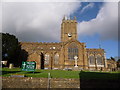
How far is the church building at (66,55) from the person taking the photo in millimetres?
57125

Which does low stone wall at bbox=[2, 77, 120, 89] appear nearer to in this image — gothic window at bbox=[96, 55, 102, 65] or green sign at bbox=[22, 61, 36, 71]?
green sign at bbox=[22, 61, 36, 71]

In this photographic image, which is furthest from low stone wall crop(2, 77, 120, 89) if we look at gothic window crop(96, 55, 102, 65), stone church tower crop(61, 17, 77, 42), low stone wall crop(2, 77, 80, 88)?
stone church tower crop(61, 17, 77, 42)

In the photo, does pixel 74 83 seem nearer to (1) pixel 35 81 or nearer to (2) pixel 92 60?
(1) pixel 35 81

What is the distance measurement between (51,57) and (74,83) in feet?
117

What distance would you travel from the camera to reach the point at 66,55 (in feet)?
193

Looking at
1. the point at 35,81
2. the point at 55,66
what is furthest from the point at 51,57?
the point at 35,81

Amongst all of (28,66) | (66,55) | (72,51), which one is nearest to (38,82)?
(28,66)

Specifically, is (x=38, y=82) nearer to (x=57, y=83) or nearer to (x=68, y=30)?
(x=57, y=83)

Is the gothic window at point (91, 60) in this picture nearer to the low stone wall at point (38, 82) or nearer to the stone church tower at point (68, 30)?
the stone church tower at point (68, 30)

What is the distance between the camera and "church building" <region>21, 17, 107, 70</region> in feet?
187

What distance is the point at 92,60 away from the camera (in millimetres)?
61406

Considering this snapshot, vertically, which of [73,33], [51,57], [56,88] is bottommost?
[56,88]

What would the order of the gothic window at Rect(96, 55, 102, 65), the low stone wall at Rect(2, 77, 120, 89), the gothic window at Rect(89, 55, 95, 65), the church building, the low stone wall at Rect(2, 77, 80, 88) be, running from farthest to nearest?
the gothic window at Rect(96, 55, 102, 65) < the gothic window at Rect(89, 55, 95, 65) < the church building < the low stone wall at Rect(2, 77, 120, 89) < the low stone wall at Rect(2, 77, 80, 88)

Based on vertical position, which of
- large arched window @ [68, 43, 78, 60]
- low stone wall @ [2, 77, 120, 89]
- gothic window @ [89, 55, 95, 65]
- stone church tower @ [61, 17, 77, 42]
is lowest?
low stone wall @ [2, 77, 120, 89]
